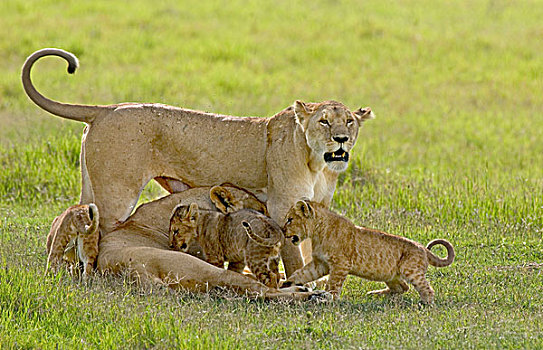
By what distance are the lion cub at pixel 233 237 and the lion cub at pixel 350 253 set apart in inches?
9.0

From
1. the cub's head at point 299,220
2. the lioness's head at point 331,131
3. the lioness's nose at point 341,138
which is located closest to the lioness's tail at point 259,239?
the cub's head at point 299,220

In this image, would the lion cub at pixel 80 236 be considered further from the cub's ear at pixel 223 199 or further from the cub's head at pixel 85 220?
the cub's ear at pixel 223 199

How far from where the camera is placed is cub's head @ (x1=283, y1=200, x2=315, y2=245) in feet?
25.1

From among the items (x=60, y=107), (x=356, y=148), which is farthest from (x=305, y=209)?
(x=356, y=148)

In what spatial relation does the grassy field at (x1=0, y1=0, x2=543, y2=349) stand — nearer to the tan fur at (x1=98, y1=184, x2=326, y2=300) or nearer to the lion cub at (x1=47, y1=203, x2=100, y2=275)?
the tan fur at (x1=98, y1=184, x2=326, y2=300)

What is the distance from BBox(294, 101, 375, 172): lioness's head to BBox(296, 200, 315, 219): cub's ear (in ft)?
1.33

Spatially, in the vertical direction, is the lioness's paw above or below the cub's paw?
below

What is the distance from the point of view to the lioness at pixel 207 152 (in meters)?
8.02

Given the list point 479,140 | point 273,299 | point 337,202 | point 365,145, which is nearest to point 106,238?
point 273,299

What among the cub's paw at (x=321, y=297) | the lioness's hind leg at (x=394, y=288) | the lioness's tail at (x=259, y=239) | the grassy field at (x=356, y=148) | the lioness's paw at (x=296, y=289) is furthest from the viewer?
the lioness's hind leg at (x=394, y=288)

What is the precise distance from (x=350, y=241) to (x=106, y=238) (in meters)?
2.02

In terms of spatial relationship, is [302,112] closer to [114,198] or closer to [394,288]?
[394,288]

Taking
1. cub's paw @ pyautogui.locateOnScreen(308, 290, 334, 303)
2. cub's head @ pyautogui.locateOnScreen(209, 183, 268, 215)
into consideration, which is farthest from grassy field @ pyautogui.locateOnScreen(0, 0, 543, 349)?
cub's head @ pyautogui.locateOnScreen(209, 183, 268, 215)

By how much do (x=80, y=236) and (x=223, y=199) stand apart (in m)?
1.21
